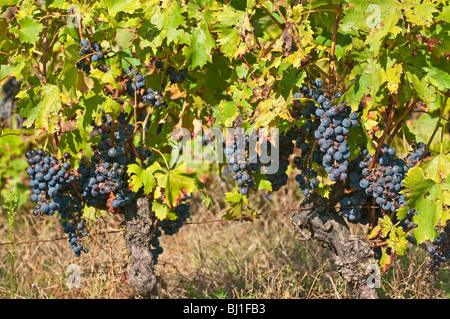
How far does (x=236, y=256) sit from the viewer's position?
14.2 ft

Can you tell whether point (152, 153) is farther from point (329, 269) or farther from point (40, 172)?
point (329, 269)

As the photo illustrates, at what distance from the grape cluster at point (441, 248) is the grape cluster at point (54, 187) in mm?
1987

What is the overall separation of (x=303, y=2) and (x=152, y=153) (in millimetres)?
1226

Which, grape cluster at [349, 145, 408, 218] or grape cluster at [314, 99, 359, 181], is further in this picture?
grape cluster at [349, 145, 408, 218]

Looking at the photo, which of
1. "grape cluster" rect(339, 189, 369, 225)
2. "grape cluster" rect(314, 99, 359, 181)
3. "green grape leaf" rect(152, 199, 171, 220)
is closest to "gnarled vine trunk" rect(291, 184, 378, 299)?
"grape cluster" rect(339, 189, 369, 225)

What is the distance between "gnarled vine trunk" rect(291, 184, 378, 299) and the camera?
3133mm

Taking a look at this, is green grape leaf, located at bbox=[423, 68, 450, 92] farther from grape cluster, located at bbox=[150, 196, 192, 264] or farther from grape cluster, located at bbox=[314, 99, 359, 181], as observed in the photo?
grape cluster, located at bbox=[150, 196, 192, 264]

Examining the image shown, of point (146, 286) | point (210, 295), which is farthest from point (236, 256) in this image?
point (146, 286)

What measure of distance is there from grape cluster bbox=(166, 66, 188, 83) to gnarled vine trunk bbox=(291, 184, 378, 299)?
0.97m

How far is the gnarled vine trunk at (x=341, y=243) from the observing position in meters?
3.13

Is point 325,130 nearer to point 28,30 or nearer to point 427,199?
point 427,199

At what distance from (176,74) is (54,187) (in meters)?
0.91

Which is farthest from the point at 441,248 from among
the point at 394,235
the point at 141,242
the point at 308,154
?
the point at 141,242
